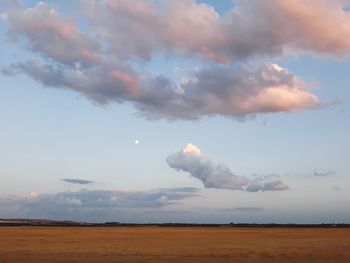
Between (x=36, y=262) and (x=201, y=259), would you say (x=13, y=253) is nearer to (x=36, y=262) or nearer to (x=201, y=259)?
(x=36, y=262)

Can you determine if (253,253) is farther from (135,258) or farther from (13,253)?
(13,253)

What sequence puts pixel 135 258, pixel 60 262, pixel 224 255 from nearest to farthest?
pixel 60 262
pixel 135 258
pixel 224 255

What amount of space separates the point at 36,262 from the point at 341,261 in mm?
20894

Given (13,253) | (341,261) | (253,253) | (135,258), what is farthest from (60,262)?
(341,261)

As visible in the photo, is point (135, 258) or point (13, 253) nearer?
point (135, 258)

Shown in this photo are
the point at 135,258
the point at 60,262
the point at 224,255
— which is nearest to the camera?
the point at 60,262

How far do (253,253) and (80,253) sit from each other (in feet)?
46.4

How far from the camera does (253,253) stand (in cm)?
4188

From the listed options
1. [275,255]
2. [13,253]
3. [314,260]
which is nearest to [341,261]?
[314,260]

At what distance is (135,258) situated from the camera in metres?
36.2

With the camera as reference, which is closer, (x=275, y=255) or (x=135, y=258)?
(x=135, y=258)

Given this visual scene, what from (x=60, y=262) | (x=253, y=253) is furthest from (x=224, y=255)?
(x=60, y=262)

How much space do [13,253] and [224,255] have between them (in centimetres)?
1676

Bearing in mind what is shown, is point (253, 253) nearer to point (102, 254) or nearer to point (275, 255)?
point (275, 255)
